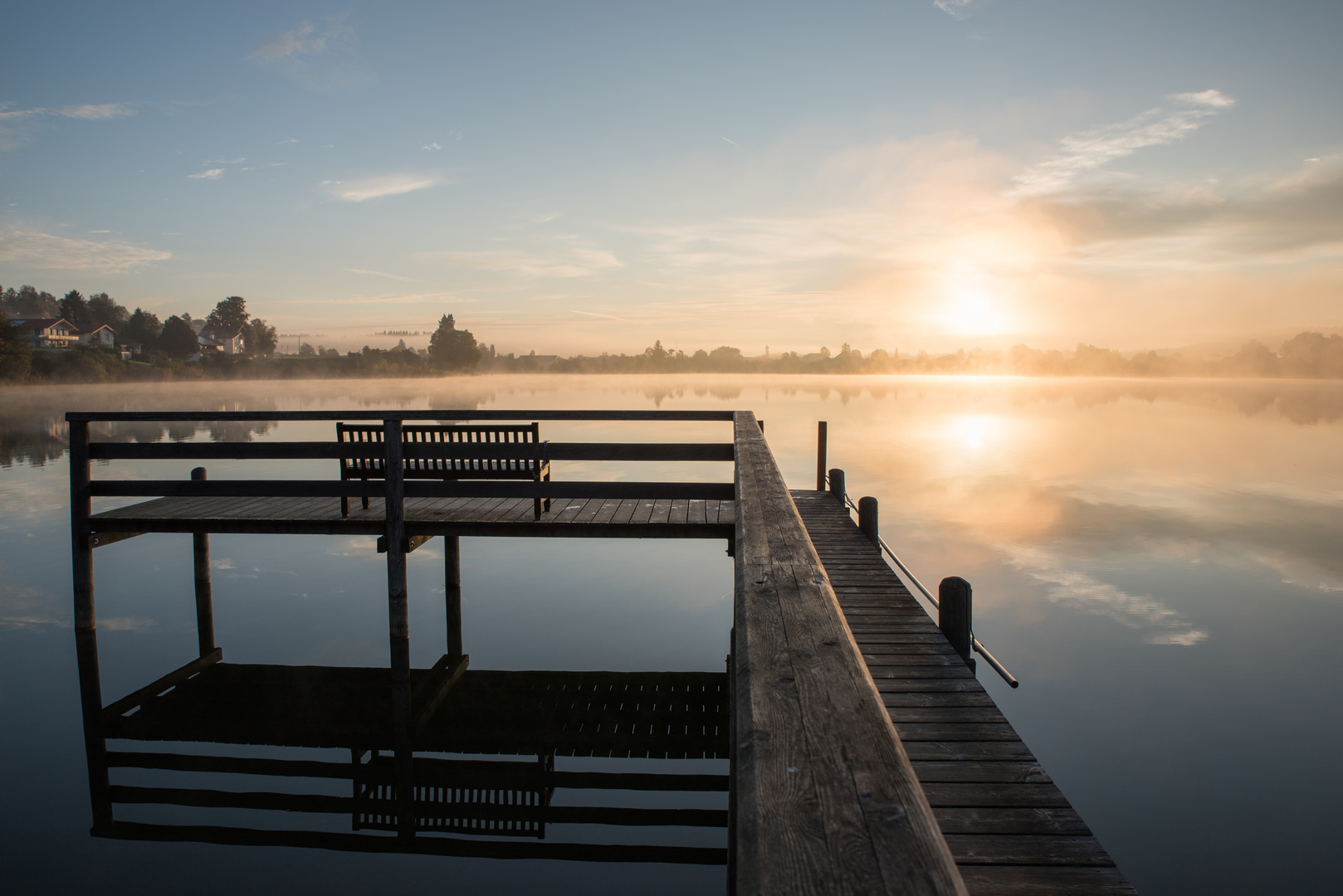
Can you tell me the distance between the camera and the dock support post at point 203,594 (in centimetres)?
942

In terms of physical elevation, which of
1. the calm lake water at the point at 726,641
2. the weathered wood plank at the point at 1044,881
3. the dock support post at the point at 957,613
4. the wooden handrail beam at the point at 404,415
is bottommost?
the calm lake water at the point at 726,641

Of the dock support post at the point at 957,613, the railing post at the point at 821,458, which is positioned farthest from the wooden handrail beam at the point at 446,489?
the railing post at the point at 821,458

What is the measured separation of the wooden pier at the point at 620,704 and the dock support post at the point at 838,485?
2.66 ft

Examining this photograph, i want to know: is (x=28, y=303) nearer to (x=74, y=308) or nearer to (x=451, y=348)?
(x=74, y=308)

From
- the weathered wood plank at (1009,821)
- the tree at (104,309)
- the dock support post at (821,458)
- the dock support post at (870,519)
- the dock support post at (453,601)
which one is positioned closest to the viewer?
the weathered wood plank at (1009,821)

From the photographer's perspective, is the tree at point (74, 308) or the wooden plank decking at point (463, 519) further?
the tree at point (74, 308)

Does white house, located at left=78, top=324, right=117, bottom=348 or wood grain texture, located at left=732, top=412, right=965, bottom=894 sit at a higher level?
white house, located at left=78, top=324, right=117, bottom=348

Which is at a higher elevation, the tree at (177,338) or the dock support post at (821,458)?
the tree at (177,338)

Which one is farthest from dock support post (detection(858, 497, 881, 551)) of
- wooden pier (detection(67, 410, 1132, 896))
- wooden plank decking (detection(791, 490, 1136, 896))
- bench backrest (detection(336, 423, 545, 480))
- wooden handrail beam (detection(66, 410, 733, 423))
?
bench backrest (detection(336, 423, 545, 480))

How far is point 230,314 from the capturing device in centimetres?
12606

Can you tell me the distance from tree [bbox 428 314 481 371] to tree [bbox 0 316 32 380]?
5150 cm

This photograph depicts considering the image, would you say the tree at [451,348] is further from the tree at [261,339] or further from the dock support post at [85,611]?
the dock support post at [85,611]

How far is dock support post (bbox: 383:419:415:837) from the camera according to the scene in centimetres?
665

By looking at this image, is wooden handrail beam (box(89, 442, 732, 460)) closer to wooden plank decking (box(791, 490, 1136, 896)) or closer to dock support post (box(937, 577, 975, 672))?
wooden plank decking (box(791, 490, 1136, 896))
